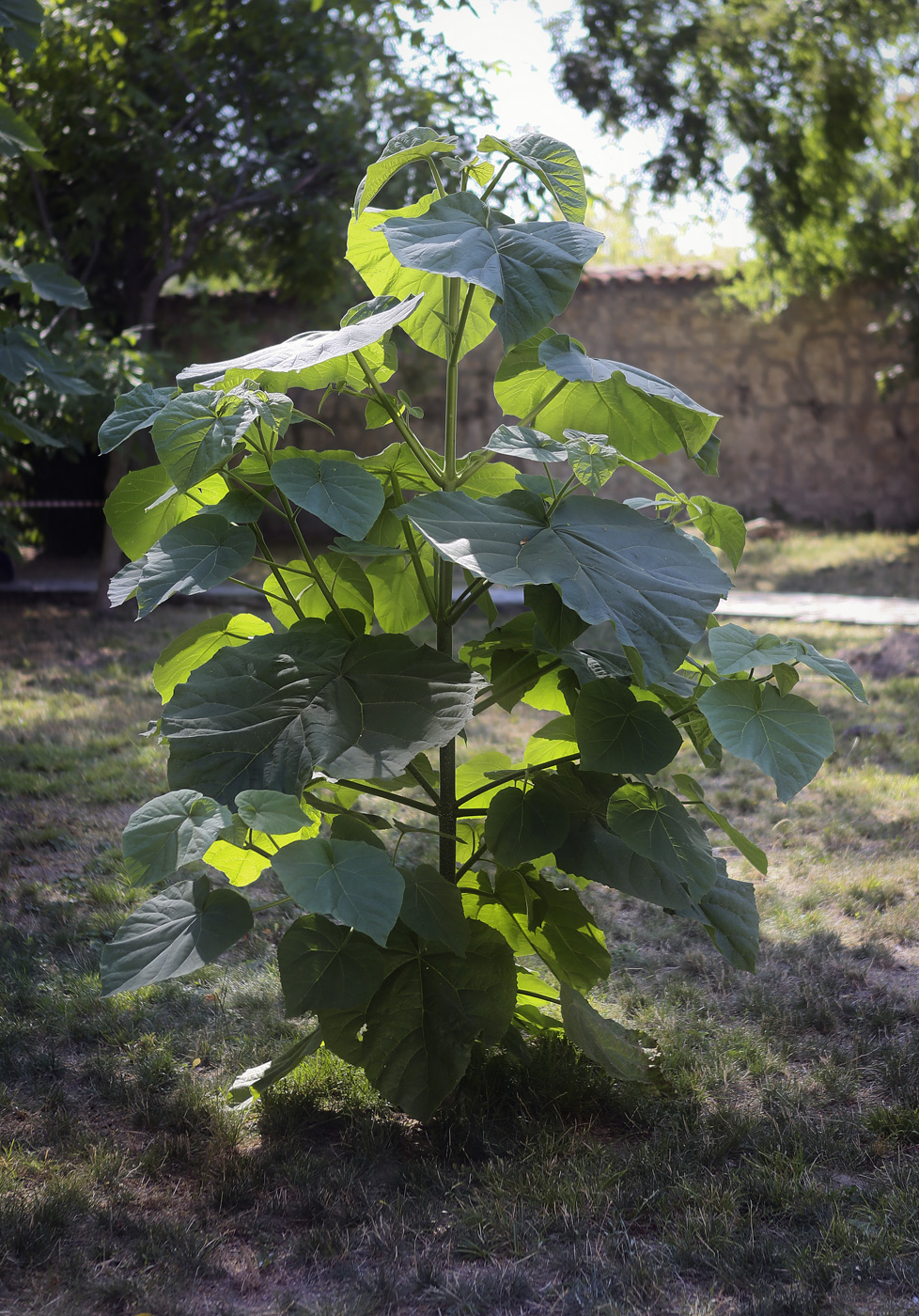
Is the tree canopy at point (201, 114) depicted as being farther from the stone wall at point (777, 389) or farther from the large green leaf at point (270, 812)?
the large green leaf at point (270, 812)

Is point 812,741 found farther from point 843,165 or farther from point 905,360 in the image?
point 905,360

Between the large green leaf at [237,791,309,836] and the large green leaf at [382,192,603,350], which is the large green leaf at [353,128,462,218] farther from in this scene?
the large green leaf at [237,791,309,836]

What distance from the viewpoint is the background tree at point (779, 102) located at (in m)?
7.52

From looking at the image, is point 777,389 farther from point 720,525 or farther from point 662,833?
point 662,833

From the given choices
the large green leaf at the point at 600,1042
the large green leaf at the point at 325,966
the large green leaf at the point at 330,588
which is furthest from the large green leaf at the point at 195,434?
the large green leaf at the point at 600,1042

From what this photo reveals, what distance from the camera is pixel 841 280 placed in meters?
9.12

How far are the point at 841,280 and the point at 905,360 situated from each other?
35.4 inches

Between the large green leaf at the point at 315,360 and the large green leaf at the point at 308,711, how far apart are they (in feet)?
1.05

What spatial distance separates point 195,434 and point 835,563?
6985 mm

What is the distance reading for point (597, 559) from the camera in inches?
45.4

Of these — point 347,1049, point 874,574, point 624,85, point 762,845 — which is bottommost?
point 874,574

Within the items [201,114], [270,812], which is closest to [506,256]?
[270,812]

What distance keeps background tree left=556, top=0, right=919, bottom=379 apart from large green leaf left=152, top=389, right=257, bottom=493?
297 inches

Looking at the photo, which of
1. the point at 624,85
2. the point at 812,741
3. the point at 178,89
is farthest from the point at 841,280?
the point at 812,741
